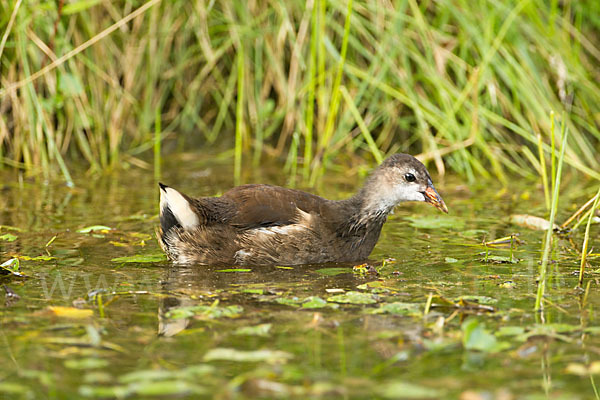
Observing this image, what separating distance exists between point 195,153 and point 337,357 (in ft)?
17.7

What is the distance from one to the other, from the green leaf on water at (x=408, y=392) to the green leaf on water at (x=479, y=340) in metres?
0.45

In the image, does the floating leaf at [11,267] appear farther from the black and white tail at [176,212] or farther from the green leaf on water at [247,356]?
the green leaf on water at [247,356]

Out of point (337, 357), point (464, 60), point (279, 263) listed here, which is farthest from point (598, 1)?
point (337, 357)

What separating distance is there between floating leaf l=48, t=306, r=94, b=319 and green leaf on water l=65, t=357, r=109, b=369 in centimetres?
60

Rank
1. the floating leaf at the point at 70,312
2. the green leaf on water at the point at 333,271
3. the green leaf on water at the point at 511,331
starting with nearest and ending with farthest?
the green leaf on water at the point at 511,331, the floating leaf at the point at 70,312, the green leaf on water at the point at 333,271

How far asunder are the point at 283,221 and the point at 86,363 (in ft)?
7.16

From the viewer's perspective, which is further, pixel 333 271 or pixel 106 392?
pixel 333 271

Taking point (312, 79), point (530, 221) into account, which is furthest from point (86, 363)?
point (312, 79)

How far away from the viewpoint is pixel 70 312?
3.80 metres

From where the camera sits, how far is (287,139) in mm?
8539

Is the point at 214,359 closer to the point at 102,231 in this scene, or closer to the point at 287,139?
the point at 102,231

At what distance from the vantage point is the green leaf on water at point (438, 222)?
5.91 metres

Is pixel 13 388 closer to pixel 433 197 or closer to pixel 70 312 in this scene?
pixel 70 312

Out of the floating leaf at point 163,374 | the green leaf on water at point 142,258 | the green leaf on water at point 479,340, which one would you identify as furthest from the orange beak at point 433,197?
the floating leaf at point 163,374
